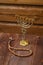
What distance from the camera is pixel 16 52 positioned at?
1624mm

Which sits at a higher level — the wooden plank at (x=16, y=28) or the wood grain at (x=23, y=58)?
the wood grain at (x=23, y=58)

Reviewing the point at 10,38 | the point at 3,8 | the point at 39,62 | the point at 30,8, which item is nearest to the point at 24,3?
the point at 30,8

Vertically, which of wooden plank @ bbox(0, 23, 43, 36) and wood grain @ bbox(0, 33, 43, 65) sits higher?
wood grain @ bbox(0, 33, 43, 65)

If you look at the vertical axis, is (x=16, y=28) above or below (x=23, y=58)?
below

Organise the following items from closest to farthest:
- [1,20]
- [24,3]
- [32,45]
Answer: [32,45] < [24,3] < [1,20]

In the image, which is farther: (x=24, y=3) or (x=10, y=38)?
(x=24, y=3)

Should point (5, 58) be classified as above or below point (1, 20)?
above

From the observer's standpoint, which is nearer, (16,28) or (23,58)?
(23,58)

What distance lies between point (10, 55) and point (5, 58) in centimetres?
6

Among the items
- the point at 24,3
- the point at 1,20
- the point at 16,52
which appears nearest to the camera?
the point at 16,52

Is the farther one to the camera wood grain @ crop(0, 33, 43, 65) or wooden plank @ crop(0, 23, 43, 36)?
wooden plank @ crop(0, 23, 43, 36)

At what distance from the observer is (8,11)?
8.96 feet

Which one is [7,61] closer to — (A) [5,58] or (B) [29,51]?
(A) [5,58]

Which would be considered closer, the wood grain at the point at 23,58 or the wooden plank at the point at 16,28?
the wood grain at the point at 23,58
